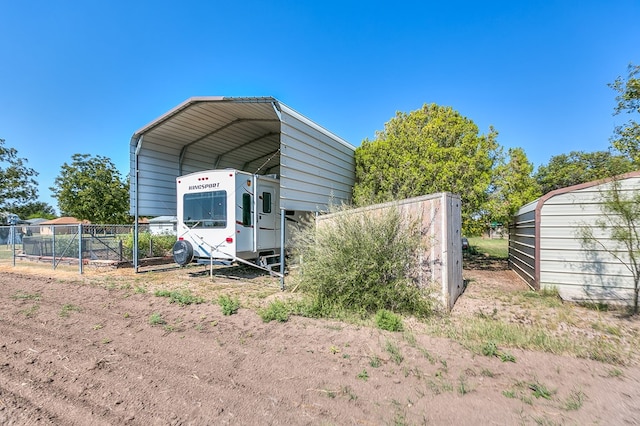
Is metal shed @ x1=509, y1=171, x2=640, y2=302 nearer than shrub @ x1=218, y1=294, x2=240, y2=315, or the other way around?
shrub @ x1=218, y1=294, x2=240, y2=315

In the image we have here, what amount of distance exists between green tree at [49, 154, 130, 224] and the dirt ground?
825 inches

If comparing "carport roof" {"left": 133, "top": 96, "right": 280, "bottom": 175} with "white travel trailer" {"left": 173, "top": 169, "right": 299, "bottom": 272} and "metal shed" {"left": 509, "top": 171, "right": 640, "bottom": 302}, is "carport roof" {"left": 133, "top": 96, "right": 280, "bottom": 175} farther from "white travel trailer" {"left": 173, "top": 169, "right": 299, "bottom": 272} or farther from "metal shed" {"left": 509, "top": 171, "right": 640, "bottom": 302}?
"metal shed" {"left": 509, "top": 171, "right": 640, "bottom": 302}

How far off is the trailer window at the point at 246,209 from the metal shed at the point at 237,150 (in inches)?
70.0

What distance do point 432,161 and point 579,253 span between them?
4.96 metres

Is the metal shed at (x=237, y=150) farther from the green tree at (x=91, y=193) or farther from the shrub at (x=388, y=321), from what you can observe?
the green tree at (x=91, y=193)

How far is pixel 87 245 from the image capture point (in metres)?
12.3

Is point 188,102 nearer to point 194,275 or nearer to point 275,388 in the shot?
point 194,275

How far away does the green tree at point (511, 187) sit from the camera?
1023cm

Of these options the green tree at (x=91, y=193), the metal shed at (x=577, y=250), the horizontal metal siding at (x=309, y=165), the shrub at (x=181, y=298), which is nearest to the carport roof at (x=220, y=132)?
the horizontal metal siding at (x=309, y=165)

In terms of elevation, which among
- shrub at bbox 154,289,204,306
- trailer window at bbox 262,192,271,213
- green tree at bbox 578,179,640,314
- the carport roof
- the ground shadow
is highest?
the carport roof

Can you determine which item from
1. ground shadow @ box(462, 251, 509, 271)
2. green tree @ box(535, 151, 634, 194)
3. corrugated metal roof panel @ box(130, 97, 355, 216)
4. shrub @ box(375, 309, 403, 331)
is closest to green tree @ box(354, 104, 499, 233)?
corrugated metal roof panel @ box(130, 97, 355, 216)

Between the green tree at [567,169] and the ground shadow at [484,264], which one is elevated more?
the green tree at [567,169]

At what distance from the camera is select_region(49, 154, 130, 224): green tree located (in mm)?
23297

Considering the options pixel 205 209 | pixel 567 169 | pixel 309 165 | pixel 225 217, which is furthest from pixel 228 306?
pixel 567 169
